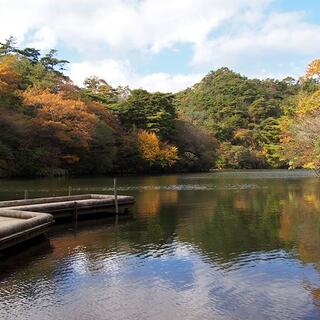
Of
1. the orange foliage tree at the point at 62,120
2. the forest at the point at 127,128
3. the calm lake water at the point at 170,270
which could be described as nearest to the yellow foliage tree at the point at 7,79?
the forest at the point at 127,128

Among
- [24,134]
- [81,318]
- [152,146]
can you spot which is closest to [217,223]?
[81,318]

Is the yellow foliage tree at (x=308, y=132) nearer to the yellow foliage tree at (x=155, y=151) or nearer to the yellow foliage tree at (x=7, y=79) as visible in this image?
the yellow foliage tree at (x=155, y=151)

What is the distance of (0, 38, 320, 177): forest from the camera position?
145ft

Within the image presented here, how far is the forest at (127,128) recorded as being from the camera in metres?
44.2

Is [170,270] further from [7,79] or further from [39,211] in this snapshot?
[7,79]

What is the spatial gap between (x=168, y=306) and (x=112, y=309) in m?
1.03

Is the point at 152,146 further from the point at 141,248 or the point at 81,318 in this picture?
the point at 81,318

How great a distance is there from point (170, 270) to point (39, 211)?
8.22 metres

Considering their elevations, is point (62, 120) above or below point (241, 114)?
below

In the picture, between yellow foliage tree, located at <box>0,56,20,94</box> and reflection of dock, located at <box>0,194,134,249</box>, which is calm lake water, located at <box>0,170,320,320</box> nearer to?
reflection of dock, located at <box>0,194,134,249</box>

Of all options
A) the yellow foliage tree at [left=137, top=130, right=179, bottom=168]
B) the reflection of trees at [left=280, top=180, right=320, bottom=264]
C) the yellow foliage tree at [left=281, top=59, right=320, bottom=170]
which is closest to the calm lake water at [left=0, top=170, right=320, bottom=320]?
the reflection of trees at [left=280, top=180, right=320, bottom=264]

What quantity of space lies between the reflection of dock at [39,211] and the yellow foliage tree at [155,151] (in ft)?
124

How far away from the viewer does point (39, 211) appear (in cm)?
1767

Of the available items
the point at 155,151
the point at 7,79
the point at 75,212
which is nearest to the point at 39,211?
the point at 75,212
